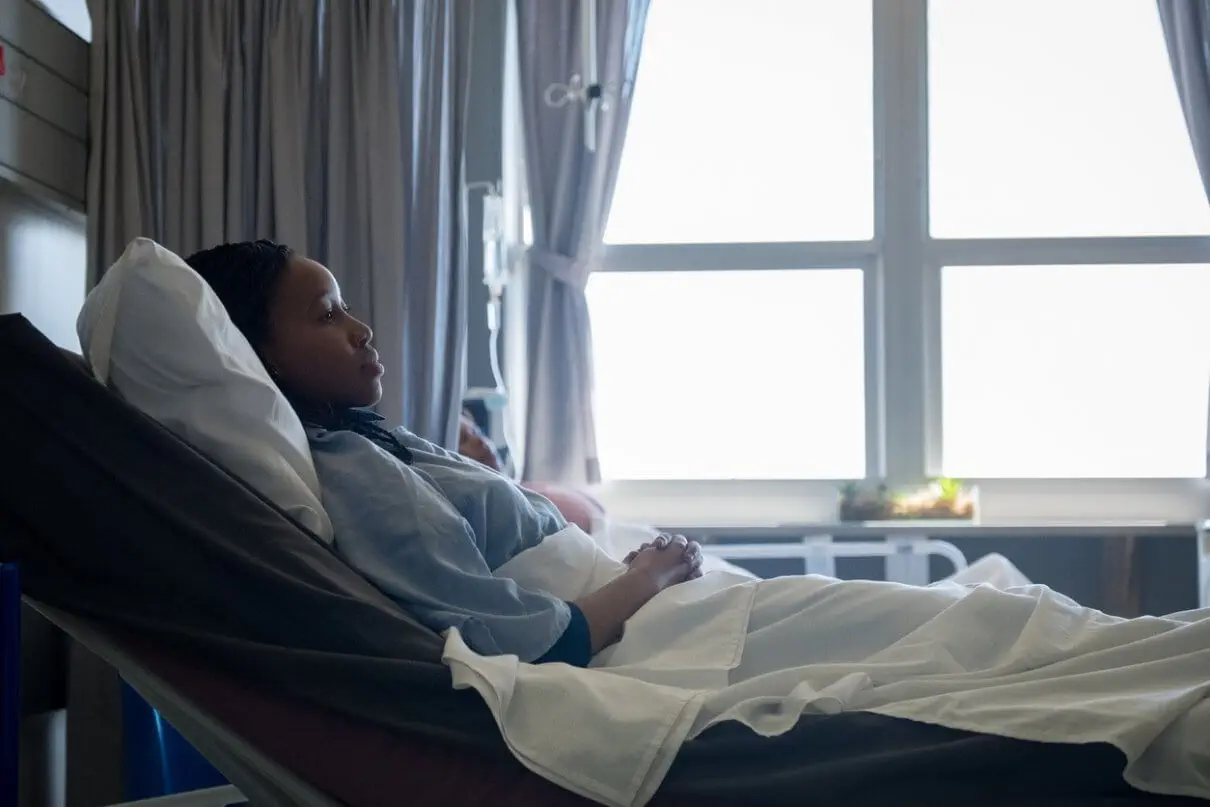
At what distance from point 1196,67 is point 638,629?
244 cm

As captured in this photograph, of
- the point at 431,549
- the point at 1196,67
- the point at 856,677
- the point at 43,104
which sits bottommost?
the point at 856,677

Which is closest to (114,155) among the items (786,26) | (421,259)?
(421,259)

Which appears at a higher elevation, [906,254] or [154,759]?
[906,254]

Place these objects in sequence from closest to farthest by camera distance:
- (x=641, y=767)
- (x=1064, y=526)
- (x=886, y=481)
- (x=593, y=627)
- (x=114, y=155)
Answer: (x=641, y=767)
(x=593, y=627)
(x=114, y=155)
(x=1064, y=526)
(x=886, y=481)

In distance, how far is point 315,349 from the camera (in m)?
1.53

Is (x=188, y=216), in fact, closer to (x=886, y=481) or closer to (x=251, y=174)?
(x=251, y=174)

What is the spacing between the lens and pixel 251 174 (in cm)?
281

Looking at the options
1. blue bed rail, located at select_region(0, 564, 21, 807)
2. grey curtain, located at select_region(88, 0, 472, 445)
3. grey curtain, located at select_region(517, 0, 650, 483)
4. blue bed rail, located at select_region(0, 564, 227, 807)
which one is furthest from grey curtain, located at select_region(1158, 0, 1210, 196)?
blue bed rail, located at select_region(0, 564, 21, 807)

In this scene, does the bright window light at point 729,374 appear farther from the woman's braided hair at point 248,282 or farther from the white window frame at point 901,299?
the woman's braided hair at point 248,282

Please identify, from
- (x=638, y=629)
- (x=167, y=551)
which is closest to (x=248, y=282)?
(x=167, y=551)

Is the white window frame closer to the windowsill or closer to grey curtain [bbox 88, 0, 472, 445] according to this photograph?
the windowsill

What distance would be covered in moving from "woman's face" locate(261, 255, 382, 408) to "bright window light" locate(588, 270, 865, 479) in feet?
5.81

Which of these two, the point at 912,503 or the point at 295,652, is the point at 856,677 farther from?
the point at 912,503

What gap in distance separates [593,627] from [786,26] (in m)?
2.42
